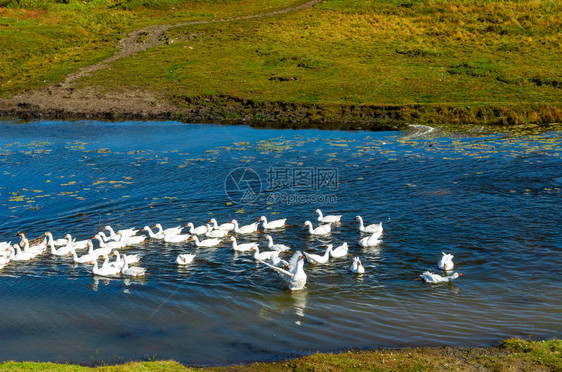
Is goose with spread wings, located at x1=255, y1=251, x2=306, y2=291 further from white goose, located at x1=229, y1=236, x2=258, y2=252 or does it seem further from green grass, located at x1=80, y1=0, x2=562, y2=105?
green grass, located at x1=80, y1=0, x2=562, y2=105

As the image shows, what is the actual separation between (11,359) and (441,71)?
49.0 m

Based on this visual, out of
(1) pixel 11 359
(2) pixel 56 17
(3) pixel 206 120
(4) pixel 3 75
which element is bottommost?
(1) pixel 11 359

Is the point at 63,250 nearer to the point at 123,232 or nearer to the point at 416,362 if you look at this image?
the point at 123,232

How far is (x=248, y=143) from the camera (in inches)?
1652

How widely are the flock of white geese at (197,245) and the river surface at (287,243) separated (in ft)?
1.32

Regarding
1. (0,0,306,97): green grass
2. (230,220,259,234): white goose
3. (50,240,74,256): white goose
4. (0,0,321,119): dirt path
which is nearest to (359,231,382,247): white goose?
(230,220,259,234): white goose

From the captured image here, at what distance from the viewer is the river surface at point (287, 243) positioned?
16.6m

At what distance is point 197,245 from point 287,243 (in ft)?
13.4

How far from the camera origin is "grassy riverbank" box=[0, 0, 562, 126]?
4881 cm

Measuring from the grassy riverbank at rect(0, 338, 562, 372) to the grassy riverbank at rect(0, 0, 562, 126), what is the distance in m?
33.2

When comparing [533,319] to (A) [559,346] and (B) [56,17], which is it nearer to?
(A) [559,346]

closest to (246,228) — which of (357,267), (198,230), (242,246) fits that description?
(242,246)

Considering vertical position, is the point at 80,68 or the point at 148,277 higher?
the point at 80,68

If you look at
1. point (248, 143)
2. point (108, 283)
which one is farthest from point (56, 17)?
point (108, 283)
